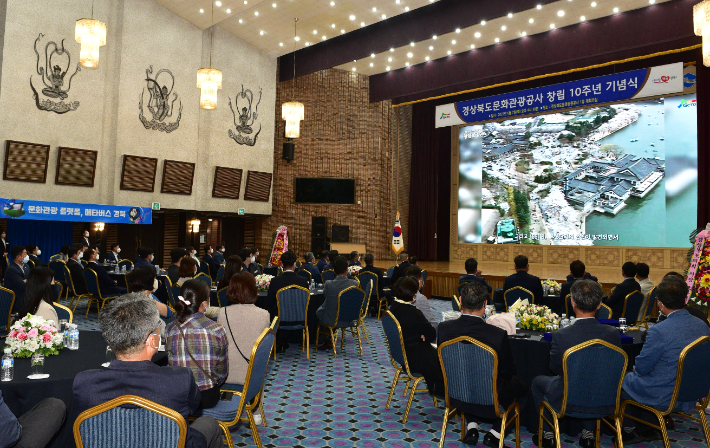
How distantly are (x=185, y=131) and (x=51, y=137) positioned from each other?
3.46m

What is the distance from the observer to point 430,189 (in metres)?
18.6

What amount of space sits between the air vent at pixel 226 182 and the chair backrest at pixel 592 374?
45.0ft

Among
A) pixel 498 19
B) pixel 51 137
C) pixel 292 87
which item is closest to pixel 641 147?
pixel 498 19

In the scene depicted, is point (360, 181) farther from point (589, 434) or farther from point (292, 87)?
point (589, 434)

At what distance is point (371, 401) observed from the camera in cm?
475

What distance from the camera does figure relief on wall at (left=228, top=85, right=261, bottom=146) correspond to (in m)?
16.0

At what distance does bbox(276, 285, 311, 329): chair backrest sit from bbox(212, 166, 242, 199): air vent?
10332 millimetres

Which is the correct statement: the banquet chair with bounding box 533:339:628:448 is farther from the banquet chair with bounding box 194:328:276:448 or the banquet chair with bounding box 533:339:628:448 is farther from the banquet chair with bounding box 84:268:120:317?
the banquet chair with bounding box 84:268:120:317

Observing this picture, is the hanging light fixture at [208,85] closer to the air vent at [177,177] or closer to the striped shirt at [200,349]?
the air vent at [177,177]

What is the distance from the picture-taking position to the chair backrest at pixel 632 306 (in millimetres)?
6359

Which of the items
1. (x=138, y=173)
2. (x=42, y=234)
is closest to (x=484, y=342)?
(x=138, y=173)

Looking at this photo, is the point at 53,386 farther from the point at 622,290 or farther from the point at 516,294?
the point at 622,290

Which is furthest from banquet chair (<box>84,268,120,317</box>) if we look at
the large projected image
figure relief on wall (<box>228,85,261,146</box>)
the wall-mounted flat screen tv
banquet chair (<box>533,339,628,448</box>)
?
the large projected image

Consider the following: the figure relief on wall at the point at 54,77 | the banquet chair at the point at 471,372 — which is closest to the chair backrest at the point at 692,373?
the banquet chair at the point at 471,372
